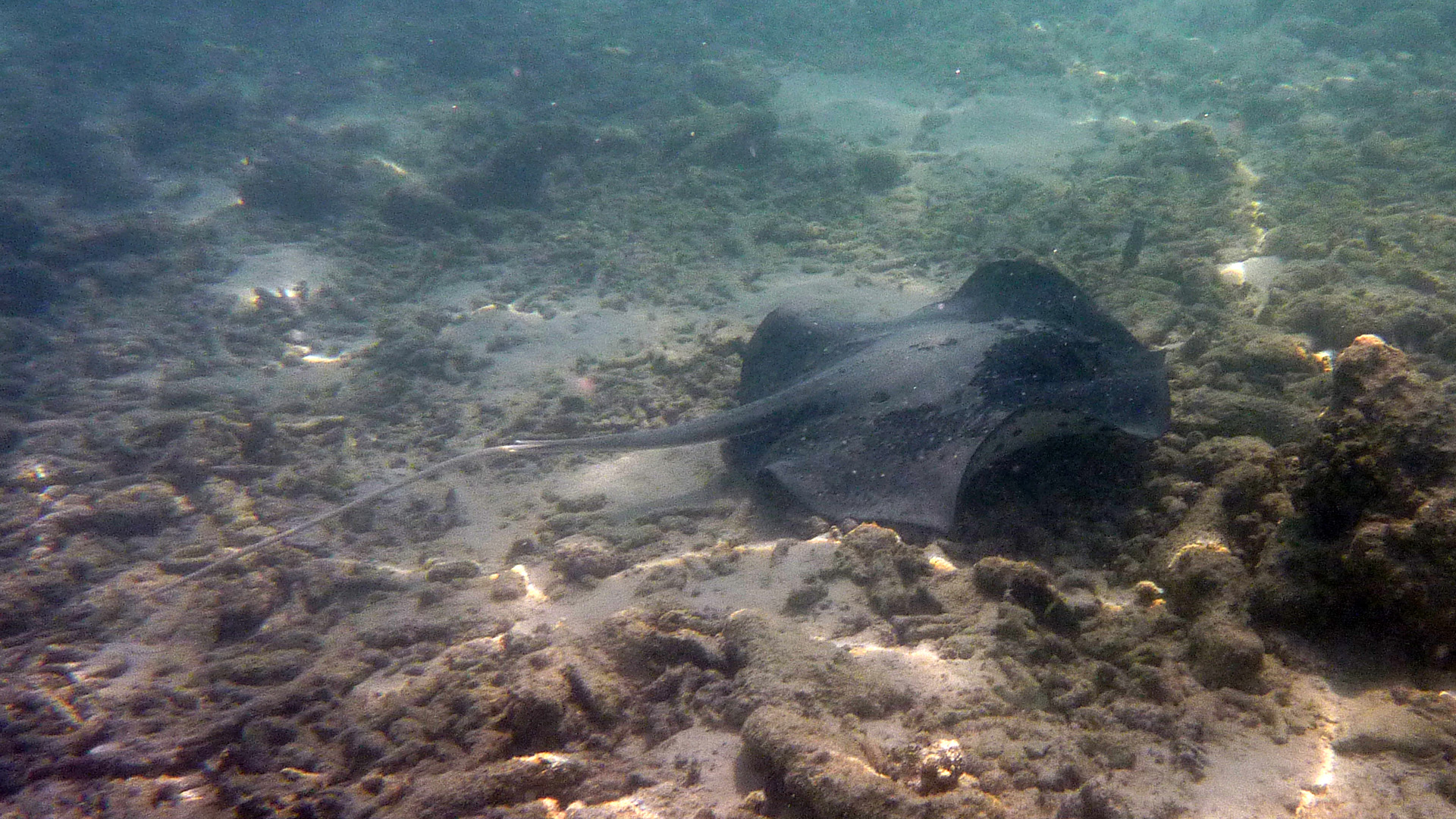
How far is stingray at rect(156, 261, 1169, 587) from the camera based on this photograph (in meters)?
4.03

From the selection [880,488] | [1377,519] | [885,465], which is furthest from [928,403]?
[1377,519]

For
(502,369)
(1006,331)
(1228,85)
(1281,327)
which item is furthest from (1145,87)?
(502,369)

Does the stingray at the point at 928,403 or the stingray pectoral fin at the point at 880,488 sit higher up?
the stingray at the point at 928,403

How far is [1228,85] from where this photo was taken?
16.9 metres

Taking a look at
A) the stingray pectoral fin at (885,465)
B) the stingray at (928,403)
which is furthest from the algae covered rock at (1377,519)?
the stingray pectoral fin at (885,465)

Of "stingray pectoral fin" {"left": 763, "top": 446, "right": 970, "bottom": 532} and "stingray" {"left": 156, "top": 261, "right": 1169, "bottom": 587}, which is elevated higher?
"stingray" {"left": 156, "top": 261, "right": 1169, "bottom": 587}

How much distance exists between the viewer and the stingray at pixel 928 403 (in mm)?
4031

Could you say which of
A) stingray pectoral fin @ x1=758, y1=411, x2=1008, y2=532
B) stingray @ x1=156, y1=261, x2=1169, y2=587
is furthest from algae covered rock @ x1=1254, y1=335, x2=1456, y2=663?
stingray pectoral fin @ x1=758, y1=411, x2=1008, y2=532

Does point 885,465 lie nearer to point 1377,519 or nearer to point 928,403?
point 928,403

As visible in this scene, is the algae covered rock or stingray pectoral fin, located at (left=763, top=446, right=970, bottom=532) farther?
stingray pectoral fin, located at (left=763, top=446, right=970, bottom=532)

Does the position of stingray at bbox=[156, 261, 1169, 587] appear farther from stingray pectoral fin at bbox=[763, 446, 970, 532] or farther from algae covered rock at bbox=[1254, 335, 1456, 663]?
algae covered rock at bbox=[1254, 335, 1456, 663]

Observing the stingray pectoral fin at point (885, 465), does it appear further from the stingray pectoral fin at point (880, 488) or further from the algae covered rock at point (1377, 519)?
the algae covered rock at point (1377, 519)

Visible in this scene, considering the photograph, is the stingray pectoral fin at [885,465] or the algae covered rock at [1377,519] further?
the stingray pectoral fin at [885,465]

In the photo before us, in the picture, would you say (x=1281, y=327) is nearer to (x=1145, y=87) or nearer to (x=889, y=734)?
(x=889, y=734)
